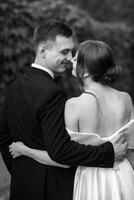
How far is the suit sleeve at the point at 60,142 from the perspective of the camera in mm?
2795

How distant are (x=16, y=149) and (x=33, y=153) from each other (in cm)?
18

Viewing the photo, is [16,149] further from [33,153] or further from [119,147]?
[119,147]

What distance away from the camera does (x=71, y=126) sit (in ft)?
9.86

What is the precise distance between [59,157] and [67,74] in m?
4.98

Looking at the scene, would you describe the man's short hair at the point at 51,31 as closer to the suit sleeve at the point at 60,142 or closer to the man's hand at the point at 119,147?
the suit sleeve at the point at 60,142

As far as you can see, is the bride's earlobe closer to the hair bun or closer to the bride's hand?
the hair bun

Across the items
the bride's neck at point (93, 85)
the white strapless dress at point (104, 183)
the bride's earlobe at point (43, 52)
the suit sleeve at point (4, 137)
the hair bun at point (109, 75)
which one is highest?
the bride's earlobe at point (43, 52)

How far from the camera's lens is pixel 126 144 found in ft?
10.3

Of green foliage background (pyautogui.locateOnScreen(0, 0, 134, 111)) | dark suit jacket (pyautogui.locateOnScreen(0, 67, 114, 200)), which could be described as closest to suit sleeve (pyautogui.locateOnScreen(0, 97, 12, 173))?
dark suit jacket (pyautogui.locateOnScreen(0, 67, 114, 200))

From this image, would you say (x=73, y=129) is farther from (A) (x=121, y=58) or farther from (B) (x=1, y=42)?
(A) (x=121, y=58)

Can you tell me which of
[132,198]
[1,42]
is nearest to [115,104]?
[132,198]

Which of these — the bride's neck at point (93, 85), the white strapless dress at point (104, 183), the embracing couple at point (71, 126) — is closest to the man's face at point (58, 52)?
the embracing couple at point (71, 126)

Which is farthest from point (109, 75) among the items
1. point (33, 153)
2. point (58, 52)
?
point (33, 153)

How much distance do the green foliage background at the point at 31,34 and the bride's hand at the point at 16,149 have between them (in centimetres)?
287
